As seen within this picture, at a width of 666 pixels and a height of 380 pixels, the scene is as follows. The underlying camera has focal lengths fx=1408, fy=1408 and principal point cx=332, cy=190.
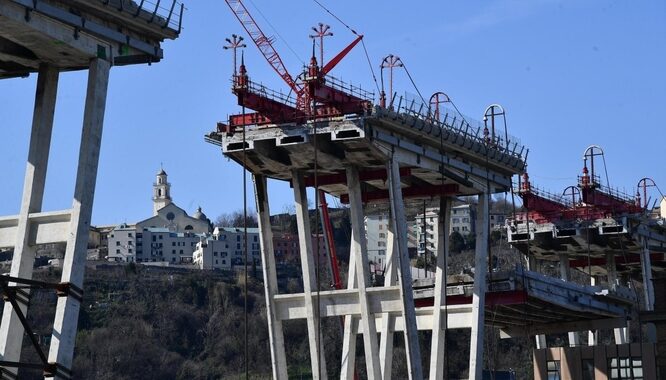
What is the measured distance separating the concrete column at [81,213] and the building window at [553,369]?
214 feet

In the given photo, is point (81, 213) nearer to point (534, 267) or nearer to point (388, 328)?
point (388, 328)

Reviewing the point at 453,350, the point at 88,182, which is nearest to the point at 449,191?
the point at 88,182

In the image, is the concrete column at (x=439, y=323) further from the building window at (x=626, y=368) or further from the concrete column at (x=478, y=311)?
the building window at (x=626, y=368)

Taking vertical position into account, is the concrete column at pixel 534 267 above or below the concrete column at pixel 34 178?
above

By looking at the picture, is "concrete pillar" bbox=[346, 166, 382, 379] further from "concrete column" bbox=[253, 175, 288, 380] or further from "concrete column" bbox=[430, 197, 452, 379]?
"concrete column" bbox=[430, 197, 452, 379]

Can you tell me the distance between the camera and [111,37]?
4081 cm

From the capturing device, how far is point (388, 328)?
7019 cm

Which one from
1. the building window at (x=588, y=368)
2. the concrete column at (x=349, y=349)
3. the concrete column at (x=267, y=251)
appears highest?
the concrete column at (x=267, y=251)

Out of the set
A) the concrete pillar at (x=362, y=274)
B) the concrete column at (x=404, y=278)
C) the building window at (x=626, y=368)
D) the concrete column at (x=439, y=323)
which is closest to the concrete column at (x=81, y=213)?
the concrete column at (x=404, y=278)

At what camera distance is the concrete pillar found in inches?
2586

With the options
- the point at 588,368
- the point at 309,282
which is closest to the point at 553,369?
the point at 588,368

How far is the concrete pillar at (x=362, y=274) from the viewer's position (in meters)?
65.7

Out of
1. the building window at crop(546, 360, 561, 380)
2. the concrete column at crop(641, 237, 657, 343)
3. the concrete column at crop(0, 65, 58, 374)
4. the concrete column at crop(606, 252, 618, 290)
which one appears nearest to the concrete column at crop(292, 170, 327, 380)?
the concrete column at crop(0, 65, 58, 374)

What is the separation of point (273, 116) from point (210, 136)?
11.0 feet
